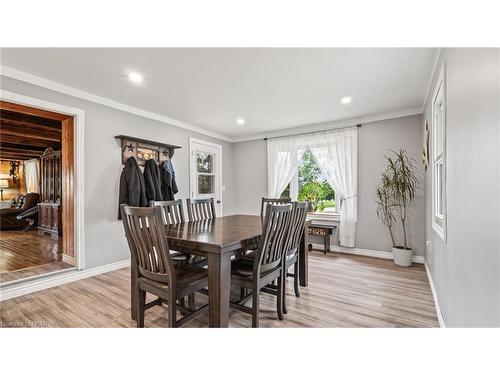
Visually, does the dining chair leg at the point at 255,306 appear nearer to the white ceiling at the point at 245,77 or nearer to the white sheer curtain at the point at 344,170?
the white ceiling at the point at 245,77

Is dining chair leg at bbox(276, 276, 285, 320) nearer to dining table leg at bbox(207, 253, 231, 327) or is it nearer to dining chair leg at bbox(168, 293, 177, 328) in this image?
dining table leg at bbox(207, 253, 231, 327)

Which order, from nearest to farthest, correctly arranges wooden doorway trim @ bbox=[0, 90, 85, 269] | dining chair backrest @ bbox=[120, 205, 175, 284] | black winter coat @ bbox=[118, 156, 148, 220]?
dining chair backrest @ bbox=[120, 205, 175, 284]
wooden doorway trim @ bbox=[0, 90, 85, 269]
black winter coat @ bbox=[118, 156, 148, 220]

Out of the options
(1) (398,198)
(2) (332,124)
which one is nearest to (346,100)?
(2) (332,124)

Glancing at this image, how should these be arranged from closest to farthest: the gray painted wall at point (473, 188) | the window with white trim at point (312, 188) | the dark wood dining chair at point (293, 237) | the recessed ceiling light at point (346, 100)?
the gray painted wall at point (473, 188)
the dark wood dining chair at point (293, 237)
the recessed ceiling light at point (346, 100)
the window with white trim at point (312, 188)

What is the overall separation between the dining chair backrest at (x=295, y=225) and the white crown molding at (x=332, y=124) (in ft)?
8.12

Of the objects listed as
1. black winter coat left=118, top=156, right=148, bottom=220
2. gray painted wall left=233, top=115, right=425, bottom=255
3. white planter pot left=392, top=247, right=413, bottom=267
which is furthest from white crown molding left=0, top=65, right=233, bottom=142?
white planter pot left=392, top=247, right=413, bottom=267

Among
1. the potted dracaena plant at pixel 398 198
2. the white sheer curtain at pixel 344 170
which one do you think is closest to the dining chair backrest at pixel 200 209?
the white sheer curtain at pixel 344 170

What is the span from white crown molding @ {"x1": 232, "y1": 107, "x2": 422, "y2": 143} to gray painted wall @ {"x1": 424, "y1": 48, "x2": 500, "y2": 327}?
203 centimetres

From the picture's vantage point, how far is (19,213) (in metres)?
6.02

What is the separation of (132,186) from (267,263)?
2292mm

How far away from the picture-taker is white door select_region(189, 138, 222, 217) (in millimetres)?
4496

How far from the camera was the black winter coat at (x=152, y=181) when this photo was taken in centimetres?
348

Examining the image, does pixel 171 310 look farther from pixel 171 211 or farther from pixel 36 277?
pixel 36 277

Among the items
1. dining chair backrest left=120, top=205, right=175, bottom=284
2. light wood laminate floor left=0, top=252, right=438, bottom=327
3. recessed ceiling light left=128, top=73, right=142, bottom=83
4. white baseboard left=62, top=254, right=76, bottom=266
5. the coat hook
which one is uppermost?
recessed ceiling light left=128, top=73, right=142, bottom=83
